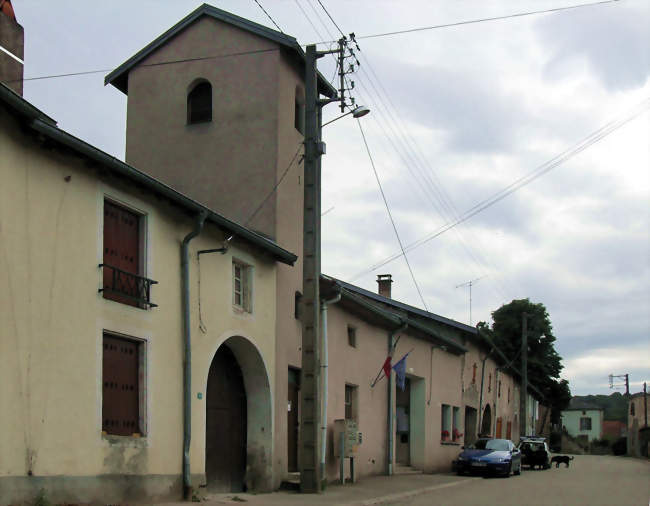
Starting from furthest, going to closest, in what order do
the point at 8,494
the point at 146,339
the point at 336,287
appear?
1. the point at 336,287
2. the point at 146,339
3. the point at 8,494

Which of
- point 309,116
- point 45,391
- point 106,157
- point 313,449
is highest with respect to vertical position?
point 309,116

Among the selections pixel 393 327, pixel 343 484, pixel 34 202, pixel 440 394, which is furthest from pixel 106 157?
pixel 440 394

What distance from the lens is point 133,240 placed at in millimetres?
14117

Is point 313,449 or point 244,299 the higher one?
point 244,299

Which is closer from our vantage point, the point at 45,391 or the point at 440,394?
the point at 45,391

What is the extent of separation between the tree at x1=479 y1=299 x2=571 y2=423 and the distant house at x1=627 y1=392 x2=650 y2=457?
10.9m

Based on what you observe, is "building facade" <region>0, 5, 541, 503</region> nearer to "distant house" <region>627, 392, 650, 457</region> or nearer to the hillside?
"distant house" <region>627, 392, 650, 457</region>

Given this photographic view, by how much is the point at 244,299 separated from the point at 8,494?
25.3ft

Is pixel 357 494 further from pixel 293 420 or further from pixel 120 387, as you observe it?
pixel 120 387

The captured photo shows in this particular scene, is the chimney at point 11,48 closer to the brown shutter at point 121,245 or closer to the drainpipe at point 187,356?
the brown shutter at point 121,245

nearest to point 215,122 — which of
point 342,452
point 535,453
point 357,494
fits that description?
point 342,452

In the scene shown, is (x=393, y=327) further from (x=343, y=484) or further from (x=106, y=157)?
(x=106, y=157)

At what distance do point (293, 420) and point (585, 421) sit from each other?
109 m

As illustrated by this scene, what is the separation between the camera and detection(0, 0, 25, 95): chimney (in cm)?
1409
